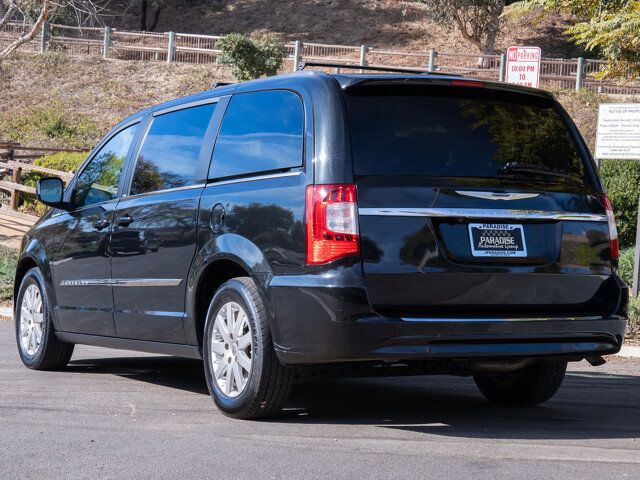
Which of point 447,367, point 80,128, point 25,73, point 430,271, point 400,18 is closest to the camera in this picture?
point 430,271

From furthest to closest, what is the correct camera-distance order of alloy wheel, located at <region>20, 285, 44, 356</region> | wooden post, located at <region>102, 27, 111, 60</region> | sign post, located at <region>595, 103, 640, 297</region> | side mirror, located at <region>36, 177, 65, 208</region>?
wooden post, located at <region>102, 27, 111, 60</region> < sign post, located at <region>595, 103, 640, 297</region> < alloy wheel, located at <region>20, 285, 44, 356</region> < side mirror, located at <region>36, 177, 65, 208</region>

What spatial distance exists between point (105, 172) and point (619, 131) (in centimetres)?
672

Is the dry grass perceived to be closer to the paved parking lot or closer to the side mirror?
the side mirror

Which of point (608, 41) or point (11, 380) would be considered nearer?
point (11, 380)

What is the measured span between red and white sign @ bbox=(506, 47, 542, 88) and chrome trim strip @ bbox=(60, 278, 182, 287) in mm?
6378

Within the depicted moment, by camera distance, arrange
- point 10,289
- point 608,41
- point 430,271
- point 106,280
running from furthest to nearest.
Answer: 1. point 10,289
2. point 608,41
3. point 106,280
4. point 430,271

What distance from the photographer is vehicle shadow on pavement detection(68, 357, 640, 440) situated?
6535 millimetres

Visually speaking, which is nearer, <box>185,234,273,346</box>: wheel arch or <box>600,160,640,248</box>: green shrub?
<box>185,234,273,346</box>: wheel arch

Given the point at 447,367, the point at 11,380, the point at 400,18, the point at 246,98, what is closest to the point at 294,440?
the point at 447,367

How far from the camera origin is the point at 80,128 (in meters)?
39.1

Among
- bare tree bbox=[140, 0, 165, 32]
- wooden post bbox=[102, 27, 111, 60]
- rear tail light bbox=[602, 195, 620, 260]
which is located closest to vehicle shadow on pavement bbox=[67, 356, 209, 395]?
rear tail light bbox=[602, 195, 620, 260]

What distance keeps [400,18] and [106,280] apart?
53.4 metres

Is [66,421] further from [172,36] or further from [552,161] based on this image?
[172,36]

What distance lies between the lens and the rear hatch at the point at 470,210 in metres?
5.96
